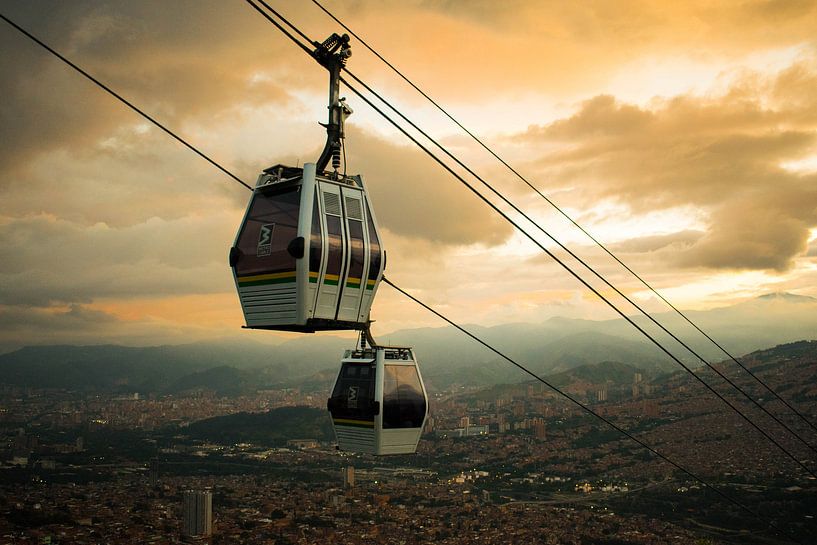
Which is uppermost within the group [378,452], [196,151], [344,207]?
[196,151]

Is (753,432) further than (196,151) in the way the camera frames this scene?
Yes

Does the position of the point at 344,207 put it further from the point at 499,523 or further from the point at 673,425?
the point at 673,425

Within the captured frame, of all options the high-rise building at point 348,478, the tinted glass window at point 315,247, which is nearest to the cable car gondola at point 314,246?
the tinted glass window at point 315,247

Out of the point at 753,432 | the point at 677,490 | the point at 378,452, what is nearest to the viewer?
the point at 378,452

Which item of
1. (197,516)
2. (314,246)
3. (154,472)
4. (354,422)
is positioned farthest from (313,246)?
(154,472)

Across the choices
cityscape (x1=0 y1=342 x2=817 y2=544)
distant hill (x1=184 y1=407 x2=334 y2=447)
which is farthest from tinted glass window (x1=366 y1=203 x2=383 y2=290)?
distant hill (x1=184 y1=407 x2=334 y2=447)

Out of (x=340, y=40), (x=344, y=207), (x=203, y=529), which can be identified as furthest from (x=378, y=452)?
(x=203, y=529)

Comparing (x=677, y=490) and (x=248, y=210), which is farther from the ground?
(x=248, y=210)
